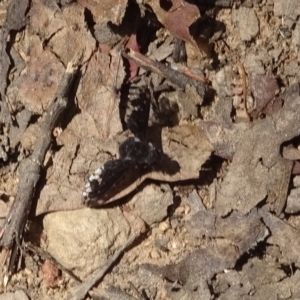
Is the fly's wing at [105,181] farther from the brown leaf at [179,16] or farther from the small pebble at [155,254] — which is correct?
the brown leaf at [179,16]

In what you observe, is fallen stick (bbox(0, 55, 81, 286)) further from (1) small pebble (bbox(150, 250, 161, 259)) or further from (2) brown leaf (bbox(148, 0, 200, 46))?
(1) small pebble (bbox(150, 250, 161, 259))

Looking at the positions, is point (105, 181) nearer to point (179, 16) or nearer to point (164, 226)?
point (164, 226)

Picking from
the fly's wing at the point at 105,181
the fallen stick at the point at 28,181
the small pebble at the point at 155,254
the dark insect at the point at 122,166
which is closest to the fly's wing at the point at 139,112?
the dark insect at the point at 122,166

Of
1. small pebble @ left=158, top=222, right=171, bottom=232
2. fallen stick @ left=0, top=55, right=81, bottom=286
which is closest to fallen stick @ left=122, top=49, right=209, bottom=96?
fallen stick @ left=0, top=55, right=81, bottom=286

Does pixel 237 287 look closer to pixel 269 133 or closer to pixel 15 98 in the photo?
pixel 269 133

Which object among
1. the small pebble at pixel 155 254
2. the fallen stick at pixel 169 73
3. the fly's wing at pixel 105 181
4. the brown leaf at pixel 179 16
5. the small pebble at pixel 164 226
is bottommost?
the small pebble at pixel 155 254

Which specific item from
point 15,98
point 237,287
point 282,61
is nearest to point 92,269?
point 237,287

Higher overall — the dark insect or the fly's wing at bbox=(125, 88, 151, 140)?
the fly's wing at bbox=(125, 88, 151, 140)
